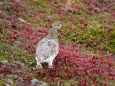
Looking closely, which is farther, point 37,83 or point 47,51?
point 47,51

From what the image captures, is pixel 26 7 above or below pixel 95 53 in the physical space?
above

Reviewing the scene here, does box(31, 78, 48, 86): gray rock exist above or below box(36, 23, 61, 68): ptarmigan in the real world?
below

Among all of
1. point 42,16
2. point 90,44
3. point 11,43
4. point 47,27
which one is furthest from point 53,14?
point 11,43

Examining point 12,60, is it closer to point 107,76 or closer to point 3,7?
point 107,76

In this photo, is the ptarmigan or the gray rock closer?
the gray rock

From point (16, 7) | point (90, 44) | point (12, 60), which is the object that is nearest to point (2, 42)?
point (12, 60)

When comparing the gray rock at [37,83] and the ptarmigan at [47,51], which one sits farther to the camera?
the ptarmigan at [47,51]

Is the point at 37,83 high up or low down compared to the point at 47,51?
down

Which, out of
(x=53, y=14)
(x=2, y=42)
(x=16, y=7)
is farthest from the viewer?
(x=53, y=14)

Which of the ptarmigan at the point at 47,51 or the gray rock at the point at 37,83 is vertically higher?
the ptarmigan at the point at 47,51

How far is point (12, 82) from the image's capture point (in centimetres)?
1277

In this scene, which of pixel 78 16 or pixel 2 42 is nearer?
pixel 2 42

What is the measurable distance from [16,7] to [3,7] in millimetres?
1217

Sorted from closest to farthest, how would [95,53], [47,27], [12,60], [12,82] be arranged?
1. [12,82]
2. [12,60]
3. [95,53]
4. [47,27]
